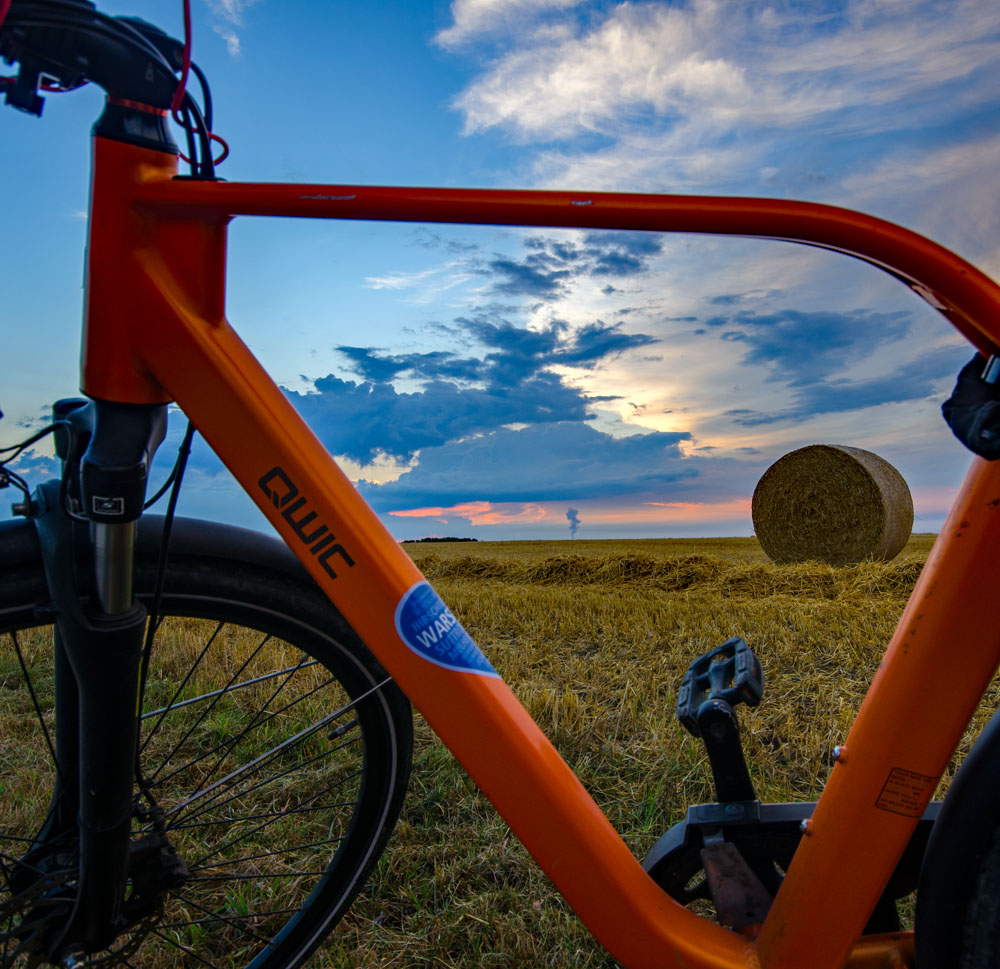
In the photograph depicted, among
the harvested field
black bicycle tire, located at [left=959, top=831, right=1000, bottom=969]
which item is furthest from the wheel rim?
black bicycle tire, located at [left=959, top=831, right=1000, bottom=969]

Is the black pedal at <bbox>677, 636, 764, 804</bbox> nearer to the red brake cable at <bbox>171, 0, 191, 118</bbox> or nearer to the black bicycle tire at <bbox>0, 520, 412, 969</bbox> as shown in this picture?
→ the black bicycle tire at <bbox>0, 520, 412, 969</bbox>

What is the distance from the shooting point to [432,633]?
3.99ft

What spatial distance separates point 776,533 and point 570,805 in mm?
9194

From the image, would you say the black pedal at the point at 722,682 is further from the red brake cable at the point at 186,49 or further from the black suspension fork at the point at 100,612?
the red brake cable at the point at 186,49

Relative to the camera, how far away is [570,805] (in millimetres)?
1254

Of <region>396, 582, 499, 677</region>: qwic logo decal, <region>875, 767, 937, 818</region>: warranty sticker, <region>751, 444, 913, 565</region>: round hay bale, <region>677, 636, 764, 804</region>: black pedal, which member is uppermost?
<region>751, 444, 913, 565</region>: round hay bale

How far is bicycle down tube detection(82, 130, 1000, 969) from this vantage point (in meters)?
1.03

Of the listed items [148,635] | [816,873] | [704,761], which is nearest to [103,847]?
[148,635]

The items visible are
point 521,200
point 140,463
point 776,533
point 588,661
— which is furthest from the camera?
point 776,533

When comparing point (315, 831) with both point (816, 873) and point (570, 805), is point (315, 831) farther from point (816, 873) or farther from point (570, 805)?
point (816, 873)

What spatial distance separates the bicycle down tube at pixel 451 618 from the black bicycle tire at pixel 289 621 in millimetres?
256

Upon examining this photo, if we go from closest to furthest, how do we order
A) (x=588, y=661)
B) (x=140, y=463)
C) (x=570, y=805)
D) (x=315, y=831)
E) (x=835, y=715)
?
(x=140, y=463), (x=570, y=805), (x=315, y=831), (x=835, y=715), (x=588, y=661)

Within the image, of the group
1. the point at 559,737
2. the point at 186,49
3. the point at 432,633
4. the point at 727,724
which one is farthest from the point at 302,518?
the point at 559,737

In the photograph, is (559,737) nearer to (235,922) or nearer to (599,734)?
(599,734)
